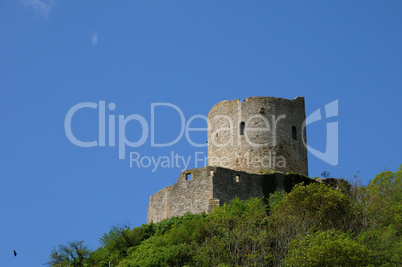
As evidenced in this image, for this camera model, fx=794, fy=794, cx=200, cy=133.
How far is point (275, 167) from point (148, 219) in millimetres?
7661

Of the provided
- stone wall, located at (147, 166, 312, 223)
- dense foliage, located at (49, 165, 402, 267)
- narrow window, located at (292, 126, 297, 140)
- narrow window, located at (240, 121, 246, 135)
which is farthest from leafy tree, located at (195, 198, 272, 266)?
narrow window, located at (292, 126, 297, 140)

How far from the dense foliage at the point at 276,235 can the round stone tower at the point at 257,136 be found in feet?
10.5

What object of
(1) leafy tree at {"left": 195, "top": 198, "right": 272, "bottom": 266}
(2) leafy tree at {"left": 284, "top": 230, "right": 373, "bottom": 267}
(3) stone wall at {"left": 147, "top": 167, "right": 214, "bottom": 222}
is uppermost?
(3) stone wall at {"left": 147, "top": 167, "right": 214, "bottom": 222}

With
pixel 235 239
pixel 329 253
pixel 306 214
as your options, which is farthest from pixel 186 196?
pixel 329 253

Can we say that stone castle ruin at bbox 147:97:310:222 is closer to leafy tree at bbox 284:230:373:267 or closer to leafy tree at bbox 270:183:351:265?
leafy tree at bbox 270:183:351:265

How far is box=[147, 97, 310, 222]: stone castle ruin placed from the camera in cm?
4178

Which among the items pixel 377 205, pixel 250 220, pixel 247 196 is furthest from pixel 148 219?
pixel 377 205

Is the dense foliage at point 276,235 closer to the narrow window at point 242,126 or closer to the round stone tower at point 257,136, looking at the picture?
the round stone tower at point 257,136

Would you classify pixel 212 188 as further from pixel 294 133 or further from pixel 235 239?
pixel 294 133

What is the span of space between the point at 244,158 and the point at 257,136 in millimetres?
1501

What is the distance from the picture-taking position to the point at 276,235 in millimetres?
35688

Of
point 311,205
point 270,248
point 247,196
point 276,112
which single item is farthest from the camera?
point 276,112

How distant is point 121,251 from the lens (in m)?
40.4

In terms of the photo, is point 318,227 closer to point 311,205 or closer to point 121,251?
point 311,205
